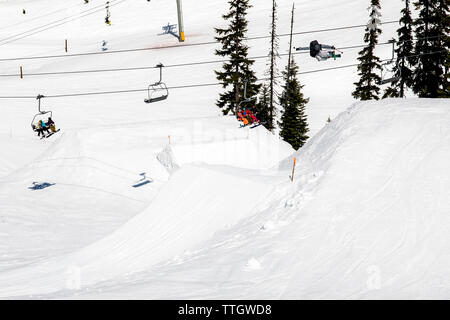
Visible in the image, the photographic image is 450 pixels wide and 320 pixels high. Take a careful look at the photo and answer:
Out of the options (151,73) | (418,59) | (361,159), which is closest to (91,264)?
(361,159)

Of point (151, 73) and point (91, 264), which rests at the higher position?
point (151, 73)

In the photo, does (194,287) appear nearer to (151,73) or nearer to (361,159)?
(361,159)

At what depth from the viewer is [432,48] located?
2847cm

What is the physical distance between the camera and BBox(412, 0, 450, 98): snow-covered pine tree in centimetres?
2797

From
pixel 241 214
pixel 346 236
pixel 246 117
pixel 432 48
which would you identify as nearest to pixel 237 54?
pixel 246 117

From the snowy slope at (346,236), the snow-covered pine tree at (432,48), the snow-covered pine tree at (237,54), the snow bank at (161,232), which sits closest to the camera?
the snowy slope at (346,236)

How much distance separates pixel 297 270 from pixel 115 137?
22.0m

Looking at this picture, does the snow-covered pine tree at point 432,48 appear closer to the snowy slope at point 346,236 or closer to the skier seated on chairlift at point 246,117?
the skier seated on chairlift at point 246,117

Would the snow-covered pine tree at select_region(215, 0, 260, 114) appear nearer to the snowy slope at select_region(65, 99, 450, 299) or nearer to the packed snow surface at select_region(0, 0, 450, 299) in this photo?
the packed snow surface at select_region(0, 0, 450, 299)

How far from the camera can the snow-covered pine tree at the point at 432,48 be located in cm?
2797

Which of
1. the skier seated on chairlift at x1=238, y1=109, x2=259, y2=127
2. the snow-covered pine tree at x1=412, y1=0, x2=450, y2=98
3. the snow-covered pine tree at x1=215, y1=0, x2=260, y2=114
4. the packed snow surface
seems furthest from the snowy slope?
the snow-covered pine tree at x1=215, y1=0, x2=260, y2=114

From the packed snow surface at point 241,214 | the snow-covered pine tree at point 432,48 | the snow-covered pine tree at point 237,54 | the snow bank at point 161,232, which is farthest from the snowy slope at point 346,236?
the snow-covered pine tree at point 237,54

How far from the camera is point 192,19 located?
251ft

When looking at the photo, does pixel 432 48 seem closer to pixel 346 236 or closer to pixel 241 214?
pixel 241 214
